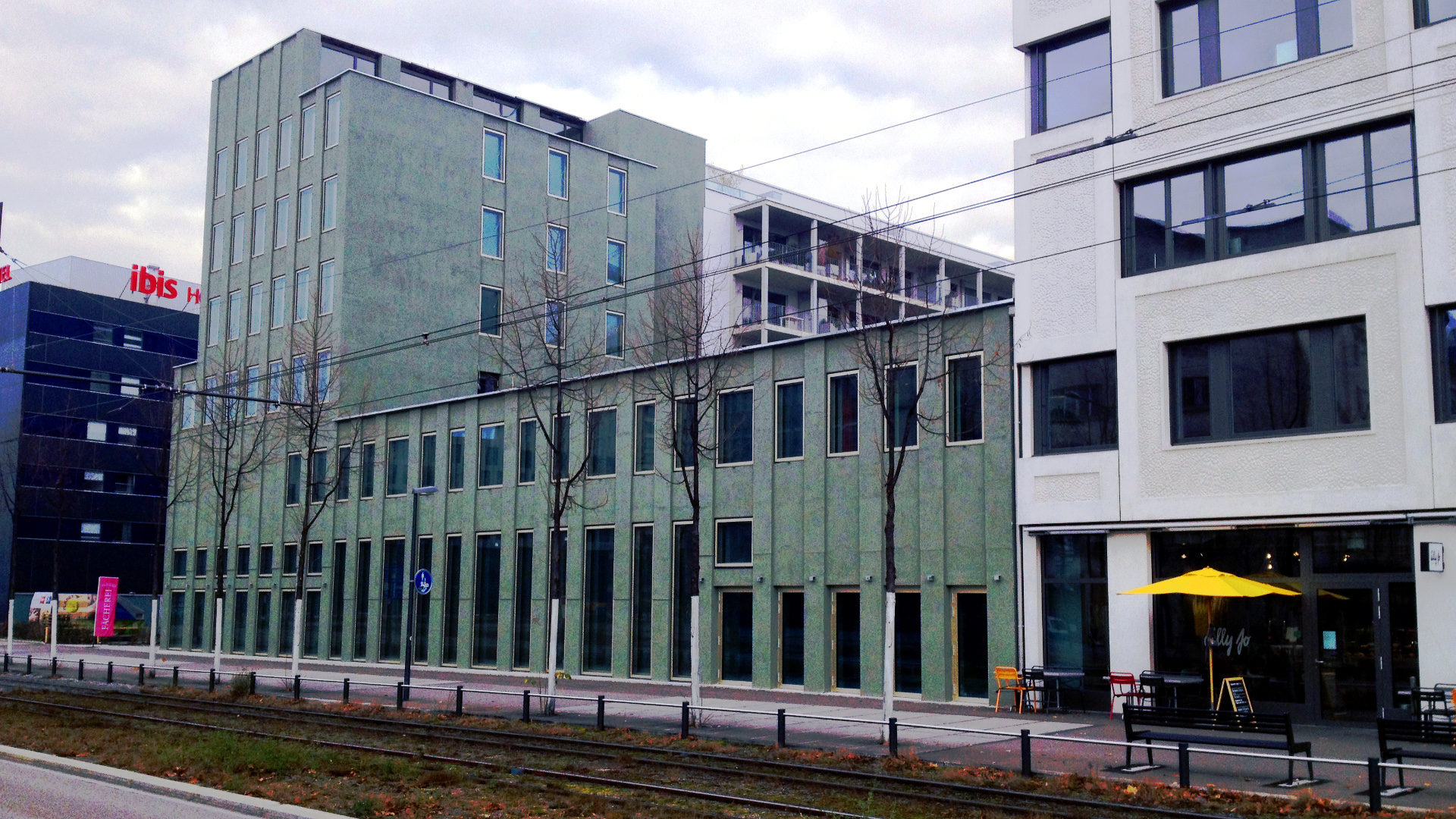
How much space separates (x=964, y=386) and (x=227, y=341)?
37919 millimetres

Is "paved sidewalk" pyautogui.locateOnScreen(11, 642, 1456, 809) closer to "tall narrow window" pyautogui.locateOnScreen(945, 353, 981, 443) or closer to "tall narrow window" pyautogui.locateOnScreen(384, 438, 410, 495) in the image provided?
"tall narrow window" pyautogui.locateOnScreen(945, 353, 981, 443)

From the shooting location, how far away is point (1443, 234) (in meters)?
21.2

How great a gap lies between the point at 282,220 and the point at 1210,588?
138ft

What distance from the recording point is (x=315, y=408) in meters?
38.0

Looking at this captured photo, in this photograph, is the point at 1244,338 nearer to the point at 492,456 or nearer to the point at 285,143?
the point at 492,456

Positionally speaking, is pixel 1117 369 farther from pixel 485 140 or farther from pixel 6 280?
pixel 6 280

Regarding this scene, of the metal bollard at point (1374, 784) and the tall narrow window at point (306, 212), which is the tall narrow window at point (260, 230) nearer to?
the tall narrow window at point (306, 212)

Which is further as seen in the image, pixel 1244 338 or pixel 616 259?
pixel 616 259

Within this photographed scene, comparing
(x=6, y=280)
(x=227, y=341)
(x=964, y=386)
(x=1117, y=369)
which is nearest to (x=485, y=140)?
(x=227, y=341)

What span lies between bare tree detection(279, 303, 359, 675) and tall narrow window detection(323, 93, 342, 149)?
246 inches

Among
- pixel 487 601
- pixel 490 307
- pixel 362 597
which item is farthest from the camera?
pixel 490 307

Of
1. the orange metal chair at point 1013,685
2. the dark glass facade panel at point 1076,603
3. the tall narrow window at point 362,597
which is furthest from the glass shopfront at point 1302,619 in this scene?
the tall narrow window at point 362,597

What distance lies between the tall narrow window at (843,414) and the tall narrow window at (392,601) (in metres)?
18.0

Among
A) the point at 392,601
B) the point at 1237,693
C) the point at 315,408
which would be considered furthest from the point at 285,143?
the point at 1237,693
